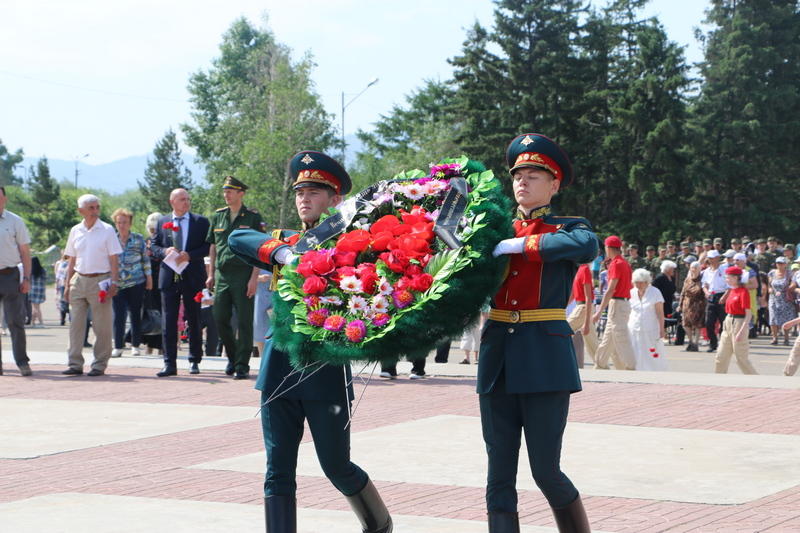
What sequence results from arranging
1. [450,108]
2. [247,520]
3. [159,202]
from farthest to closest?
[159,202], [450,108], [247,520]

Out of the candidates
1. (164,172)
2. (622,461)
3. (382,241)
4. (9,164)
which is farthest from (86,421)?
(9,164)

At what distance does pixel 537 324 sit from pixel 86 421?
5513mm

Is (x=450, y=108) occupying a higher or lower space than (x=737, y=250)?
higher

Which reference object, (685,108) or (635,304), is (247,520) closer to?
(635,304)

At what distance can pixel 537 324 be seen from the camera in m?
4.61

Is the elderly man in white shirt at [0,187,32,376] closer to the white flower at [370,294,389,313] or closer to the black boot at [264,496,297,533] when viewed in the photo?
the black boot at [264,496,297,533]

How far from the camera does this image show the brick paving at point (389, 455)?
5.68 m

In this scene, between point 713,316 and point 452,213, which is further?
point 713,316

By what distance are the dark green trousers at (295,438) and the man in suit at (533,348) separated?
1.98 feet

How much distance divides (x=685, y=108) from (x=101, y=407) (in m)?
44.0

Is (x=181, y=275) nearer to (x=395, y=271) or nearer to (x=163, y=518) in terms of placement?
(x=163, y=518)

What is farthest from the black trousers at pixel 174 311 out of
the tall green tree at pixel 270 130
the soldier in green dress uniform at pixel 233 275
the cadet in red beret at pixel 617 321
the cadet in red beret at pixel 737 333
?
the tall green tree at pixel 270 130

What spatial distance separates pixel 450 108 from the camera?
184ft

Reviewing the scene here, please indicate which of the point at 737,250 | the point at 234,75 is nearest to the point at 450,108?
the point at 234,75
